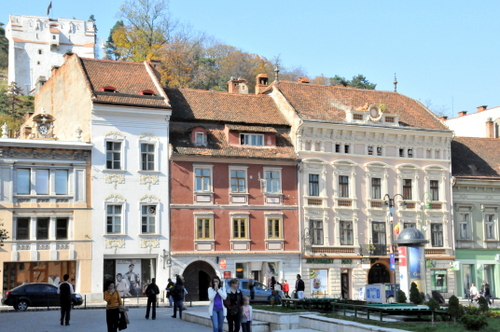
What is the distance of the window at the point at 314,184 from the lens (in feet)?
172

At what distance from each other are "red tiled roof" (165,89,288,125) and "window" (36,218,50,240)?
10002mm

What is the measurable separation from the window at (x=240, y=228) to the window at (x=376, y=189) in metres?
9.88


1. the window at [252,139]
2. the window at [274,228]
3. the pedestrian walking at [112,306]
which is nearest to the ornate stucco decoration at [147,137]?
the window at [252,139]

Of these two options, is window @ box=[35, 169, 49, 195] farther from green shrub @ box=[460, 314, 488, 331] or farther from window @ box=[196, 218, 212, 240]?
green shrub @ box=[460, 314, 488, 331]

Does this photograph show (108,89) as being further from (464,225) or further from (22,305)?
(464,225)

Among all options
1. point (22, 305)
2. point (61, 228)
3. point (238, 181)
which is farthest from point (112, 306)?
point (238, 181)

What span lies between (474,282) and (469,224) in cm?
404

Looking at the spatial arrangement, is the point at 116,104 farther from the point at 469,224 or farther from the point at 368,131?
the point at 469,224

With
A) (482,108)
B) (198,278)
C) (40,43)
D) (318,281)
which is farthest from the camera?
(40,43)

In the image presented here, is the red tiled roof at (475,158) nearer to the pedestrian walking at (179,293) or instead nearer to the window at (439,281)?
the window at (439,281)

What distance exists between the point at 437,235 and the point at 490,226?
15.7 feet

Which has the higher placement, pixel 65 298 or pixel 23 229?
pixel 23 229

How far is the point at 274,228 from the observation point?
50812mm

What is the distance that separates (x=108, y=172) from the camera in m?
46.7
